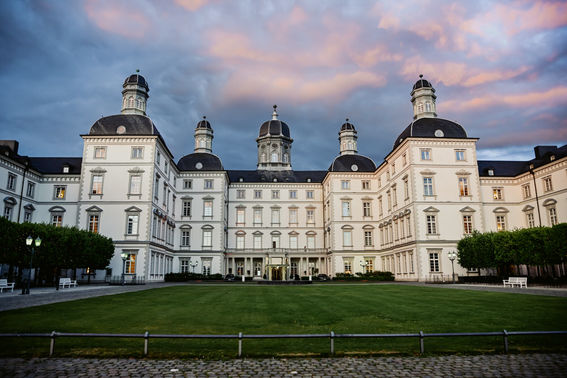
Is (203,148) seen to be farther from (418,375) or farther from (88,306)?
(418,375)

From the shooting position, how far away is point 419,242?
4372 centimetres

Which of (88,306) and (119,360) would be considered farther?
(88,306)

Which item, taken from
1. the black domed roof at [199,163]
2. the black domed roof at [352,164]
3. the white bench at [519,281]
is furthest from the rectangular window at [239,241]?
the white bench at [519,281]

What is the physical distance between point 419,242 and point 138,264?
31332 mm

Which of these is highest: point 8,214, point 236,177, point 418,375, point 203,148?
point 203,148

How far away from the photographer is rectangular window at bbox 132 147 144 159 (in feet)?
146

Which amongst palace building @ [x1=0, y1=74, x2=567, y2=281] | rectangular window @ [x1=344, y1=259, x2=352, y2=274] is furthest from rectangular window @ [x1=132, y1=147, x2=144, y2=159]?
rectangular window @ [x1=344, y1=259, x2=352, y2=274]

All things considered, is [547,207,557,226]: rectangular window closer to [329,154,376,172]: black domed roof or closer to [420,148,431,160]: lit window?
[420,148,431,160]: lit window

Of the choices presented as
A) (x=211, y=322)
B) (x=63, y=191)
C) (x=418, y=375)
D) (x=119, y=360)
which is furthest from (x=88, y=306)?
(x=63, y=191)

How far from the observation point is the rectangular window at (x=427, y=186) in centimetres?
4528

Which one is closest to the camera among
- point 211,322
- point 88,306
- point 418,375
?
point 418,375

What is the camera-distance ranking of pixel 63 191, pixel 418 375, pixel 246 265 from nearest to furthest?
pixel 418 375, pixel 63 191, pixel 246 265

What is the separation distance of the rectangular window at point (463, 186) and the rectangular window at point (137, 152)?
37.5 meters

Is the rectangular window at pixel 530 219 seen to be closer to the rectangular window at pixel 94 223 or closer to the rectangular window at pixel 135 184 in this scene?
A: the rectangular window at pixel 135 184
